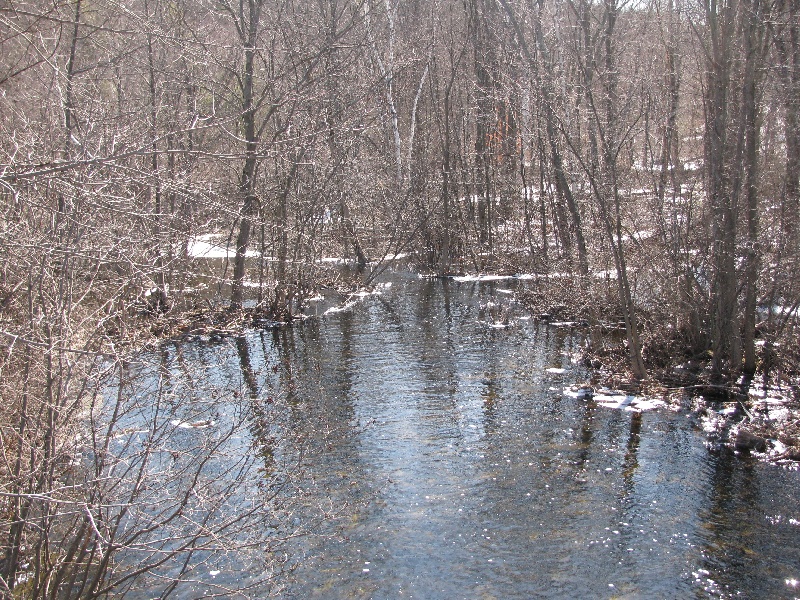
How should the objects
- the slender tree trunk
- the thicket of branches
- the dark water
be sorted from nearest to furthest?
1. the thicket of branches
2. the dark water
3. the slender tree trunk

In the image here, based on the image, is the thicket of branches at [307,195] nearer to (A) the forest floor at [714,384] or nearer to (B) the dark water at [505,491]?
(A) the forest floor at [714,384]

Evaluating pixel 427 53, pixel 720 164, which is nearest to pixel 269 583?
pixel 720 164

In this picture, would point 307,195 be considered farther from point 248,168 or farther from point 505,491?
point 505,491

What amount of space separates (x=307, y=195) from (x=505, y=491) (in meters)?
10.7

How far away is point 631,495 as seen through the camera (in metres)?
7.64

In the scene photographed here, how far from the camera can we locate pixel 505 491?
7.73m

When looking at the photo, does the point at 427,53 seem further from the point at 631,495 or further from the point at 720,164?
the point at 631,495

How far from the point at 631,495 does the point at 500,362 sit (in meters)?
5.00

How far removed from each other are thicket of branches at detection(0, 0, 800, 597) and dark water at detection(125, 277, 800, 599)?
1.43 meters

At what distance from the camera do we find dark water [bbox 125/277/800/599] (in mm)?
6195

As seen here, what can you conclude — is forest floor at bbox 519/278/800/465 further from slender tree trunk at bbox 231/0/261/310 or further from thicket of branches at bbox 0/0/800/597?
slender tree trunk at bbox 231/0/261/310

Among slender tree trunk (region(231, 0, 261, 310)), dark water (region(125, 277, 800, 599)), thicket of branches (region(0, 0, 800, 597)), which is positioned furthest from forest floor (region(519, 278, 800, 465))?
slender tree trunk (region(231, 0, 261, 310))

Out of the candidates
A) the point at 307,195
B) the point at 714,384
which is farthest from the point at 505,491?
the point at 307,195

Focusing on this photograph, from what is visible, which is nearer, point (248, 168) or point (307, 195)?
point (248, 168)
